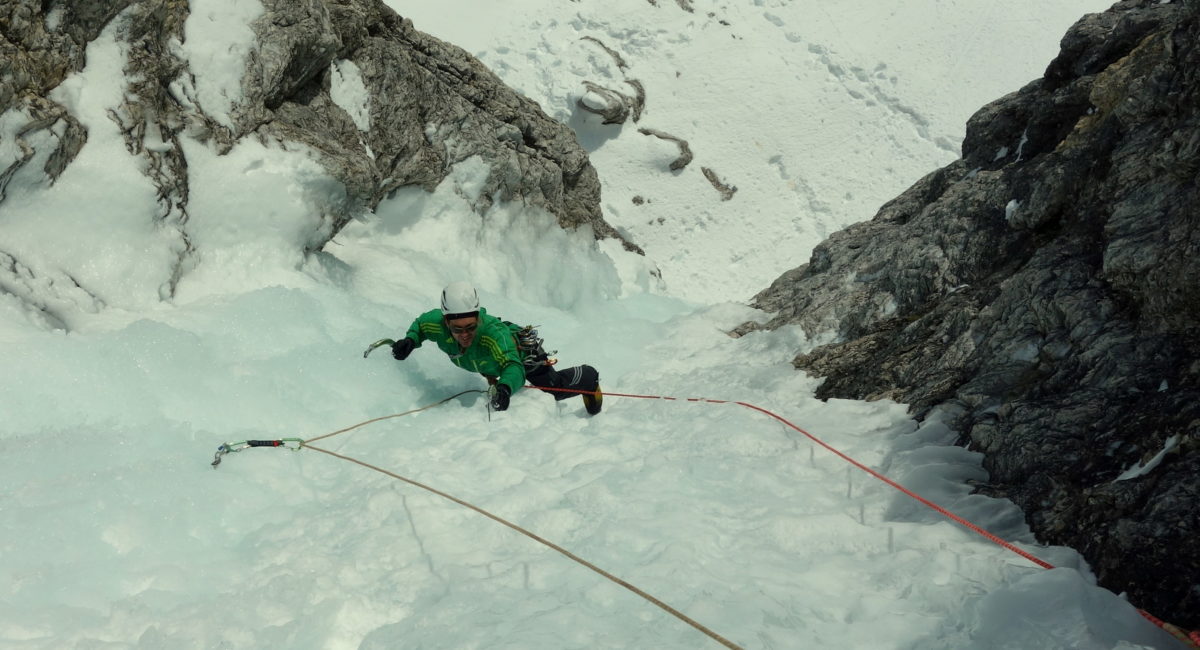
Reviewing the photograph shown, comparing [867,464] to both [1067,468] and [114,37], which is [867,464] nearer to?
[1067,468]

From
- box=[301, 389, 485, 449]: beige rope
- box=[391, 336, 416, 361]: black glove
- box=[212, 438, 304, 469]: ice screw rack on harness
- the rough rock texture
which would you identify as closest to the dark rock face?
box=[301, 389, 485, 449]: beige rope

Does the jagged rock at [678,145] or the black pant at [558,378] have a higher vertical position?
the jagged rock at [678,145]

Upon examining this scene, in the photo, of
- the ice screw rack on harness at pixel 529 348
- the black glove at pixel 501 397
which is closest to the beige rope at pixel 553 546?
the black glove at pixel 501 397

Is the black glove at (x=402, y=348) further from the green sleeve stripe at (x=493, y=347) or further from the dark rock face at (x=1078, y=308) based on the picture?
the dark rock face at (x=1078, y=308)

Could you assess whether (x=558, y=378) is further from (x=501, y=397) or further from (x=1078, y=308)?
(x=1078, y=308)

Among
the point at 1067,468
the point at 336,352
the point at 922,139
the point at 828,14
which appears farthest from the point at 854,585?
the point at 828,14

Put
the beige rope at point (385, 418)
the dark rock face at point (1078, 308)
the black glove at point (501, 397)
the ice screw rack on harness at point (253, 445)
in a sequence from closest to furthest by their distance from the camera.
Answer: the dark rock face at point (1078, 308) → the ice screw rack on harness at point (253, 445) → the beige rope at point (385, 418) → the black glove at point (501, 397)
